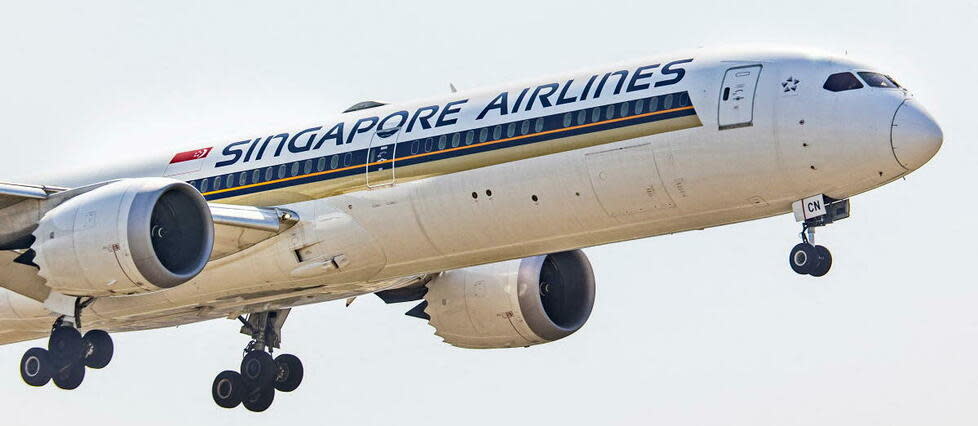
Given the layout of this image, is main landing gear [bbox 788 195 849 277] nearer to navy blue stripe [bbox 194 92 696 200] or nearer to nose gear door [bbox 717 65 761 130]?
nose gear door [bbox 717 65 761 130]

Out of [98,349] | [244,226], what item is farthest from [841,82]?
[98,349]

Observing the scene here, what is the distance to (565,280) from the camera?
134 ft

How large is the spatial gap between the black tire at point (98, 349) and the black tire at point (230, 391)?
2.74 metres

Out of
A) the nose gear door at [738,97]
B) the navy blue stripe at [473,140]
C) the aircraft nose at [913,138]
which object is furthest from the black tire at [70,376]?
the aircraft nose at [913,138]

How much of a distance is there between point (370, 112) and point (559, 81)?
4321 mm

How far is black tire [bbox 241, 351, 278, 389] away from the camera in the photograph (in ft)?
137

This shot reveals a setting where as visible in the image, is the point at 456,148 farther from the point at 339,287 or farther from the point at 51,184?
the point at 51,184

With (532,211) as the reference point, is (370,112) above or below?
above

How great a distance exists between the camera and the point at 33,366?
1554 inches

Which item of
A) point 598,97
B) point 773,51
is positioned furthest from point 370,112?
point 773,51

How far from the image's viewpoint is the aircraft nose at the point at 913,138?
103 feet

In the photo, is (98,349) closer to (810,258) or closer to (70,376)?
(70,376)

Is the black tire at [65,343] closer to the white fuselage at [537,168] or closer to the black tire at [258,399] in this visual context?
the white fuselage at [537,168]

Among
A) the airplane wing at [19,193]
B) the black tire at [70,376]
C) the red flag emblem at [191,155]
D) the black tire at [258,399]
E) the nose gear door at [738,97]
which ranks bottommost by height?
the black tire at [70,376]
